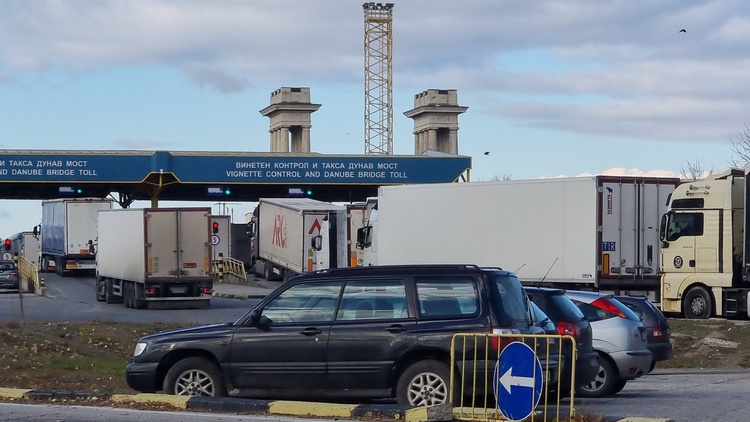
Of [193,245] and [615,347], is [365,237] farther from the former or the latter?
[615,347]

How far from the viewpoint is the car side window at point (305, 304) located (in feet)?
41.3

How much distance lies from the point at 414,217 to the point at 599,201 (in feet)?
20.8

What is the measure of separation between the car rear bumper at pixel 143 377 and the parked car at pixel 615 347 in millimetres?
5616

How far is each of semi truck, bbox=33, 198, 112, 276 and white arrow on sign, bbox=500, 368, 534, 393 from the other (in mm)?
43235

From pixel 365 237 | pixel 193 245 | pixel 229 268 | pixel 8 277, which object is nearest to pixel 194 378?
pixel 193 245

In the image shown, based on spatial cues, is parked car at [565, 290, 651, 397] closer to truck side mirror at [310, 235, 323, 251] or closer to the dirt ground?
the dirt ground

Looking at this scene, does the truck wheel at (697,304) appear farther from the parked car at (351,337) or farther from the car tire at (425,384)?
the car tire at (425,384)

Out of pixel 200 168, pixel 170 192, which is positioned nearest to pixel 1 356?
pixel 200 168

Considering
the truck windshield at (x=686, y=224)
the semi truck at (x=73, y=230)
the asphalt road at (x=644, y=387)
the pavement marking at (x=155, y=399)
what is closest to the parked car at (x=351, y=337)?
the pavement marking at (x=155, y=399)

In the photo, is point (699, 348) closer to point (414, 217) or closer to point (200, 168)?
point (414, 217)

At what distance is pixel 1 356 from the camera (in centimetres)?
1941

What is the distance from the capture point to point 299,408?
40.0ft

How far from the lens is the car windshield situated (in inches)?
474

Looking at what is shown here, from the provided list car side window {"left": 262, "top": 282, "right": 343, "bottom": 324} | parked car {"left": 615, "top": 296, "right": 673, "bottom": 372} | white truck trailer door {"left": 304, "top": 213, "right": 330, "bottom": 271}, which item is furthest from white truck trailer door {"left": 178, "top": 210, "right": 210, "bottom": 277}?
car side window {"left": 262, "top": 282, "right": 343, "bottom": 324}
